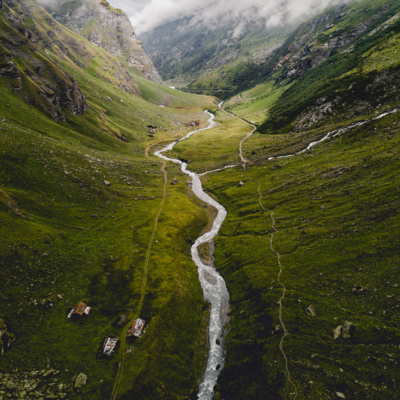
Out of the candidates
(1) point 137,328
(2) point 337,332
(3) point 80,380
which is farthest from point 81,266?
(2) point 337,332

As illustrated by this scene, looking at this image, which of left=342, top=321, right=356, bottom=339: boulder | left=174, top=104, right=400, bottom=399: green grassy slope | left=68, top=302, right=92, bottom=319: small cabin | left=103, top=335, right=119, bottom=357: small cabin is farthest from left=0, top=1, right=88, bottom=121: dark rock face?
left=342, top=321, right=356, bottom=339: boulder

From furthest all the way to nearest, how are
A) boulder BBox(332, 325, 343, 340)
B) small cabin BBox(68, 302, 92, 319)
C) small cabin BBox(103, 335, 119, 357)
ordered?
small cabin BBox(68, 302, 92, 319) < small cabin BBox(103, 335, 119, 357) < boulder BBox(332, 325, 343, 340)

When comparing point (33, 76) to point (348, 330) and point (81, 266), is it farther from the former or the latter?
point (348, 330)

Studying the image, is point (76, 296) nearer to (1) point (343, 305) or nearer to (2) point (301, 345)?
(2) point (301, 345)

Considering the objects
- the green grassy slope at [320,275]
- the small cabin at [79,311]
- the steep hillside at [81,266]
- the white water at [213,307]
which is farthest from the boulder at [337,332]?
the small cabin at [79,311]

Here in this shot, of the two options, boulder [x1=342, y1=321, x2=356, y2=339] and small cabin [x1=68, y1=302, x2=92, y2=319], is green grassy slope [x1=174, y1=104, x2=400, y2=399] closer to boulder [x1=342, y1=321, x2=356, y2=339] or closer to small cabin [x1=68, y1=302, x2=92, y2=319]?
boulder [x1=342, y1=321, x2=356, y2=339]

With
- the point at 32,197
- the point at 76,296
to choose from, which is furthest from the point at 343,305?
the point at 32,197
